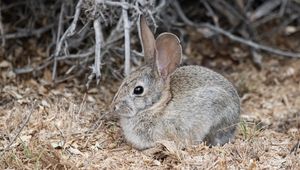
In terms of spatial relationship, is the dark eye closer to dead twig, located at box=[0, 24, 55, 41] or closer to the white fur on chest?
the white fur on chest

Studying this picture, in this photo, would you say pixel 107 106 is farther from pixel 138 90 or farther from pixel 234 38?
pixel 234 38

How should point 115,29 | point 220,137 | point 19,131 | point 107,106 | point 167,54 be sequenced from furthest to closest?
point 115,29, point 107,106, point 220,137, point 167,54, point 19,131

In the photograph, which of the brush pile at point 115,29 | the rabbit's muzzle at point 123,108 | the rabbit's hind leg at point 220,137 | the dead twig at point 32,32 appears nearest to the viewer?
the rabbit's muzzle at point 123,108

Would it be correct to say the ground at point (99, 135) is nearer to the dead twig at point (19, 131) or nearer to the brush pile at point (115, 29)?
the dead twig at point (19, 131)

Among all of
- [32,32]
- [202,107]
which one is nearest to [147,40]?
[202,107]

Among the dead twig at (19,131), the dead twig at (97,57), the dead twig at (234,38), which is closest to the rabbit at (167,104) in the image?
the dead twig at (97,57)

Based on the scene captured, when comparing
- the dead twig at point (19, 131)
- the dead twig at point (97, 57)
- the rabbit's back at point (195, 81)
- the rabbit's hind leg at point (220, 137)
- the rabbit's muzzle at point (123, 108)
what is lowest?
the rabbit's hind leg at point (220, 137)

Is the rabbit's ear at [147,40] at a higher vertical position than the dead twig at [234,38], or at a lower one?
higher

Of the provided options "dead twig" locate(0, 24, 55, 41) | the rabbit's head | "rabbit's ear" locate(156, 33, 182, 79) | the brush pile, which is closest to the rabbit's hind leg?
the rabbit's head
